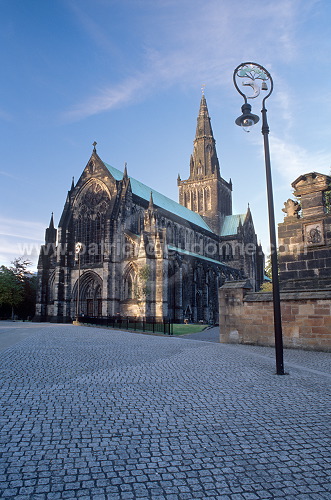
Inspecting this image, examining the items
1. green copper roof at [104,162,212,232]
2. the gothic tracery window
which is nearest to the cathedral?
the gothic tracery window

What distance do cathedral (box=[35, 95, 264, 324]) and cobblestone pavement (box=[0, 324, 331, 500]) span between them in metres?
24.5

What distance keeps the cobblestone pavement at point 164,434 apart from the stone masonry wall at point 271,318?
12.4 feet

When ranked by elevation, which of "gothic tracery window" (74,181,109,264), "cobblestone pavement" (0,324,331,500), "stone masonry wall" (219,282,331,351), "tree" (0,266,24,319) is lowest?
"cobblestone pavement" (0,324,331,500)

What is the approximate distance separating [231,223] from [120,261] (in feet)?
104

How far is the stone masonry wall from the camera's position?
1021cm

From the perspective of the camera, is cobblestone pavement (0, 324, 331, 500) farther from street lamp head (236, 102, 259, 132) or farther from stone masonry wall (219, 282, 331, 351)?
street lamp head (236, 102, 259, 132)

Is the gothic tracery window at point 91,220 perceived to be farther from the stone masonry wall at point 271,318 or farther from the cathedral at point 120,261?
the stone masonry wall at point 271,318

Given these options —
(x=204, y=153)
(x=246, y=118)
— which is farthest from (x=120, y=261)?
(x=204, y=153)

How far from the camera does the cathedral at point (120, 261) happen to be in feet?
106

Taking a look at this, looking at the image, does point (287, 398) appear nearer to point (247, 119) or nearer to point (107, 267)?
point (247, 119)

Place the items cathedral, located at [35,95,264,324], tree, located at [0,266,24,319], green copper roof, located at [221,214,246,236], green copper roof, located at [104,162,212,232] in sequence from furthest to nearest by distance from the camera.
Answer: green copper roof, located at [221,214,246,236], tree, located at [0,266,24,319], green copper roof, located at [104,162,212,232], cathedral, located at [35,95,264,324]

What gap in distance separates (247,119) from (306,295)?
579cm

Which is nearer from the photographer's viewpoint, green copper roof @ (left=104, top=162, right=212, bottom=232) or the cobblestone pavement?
the cobblestone pavement

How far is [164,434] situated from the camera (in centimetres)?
364
